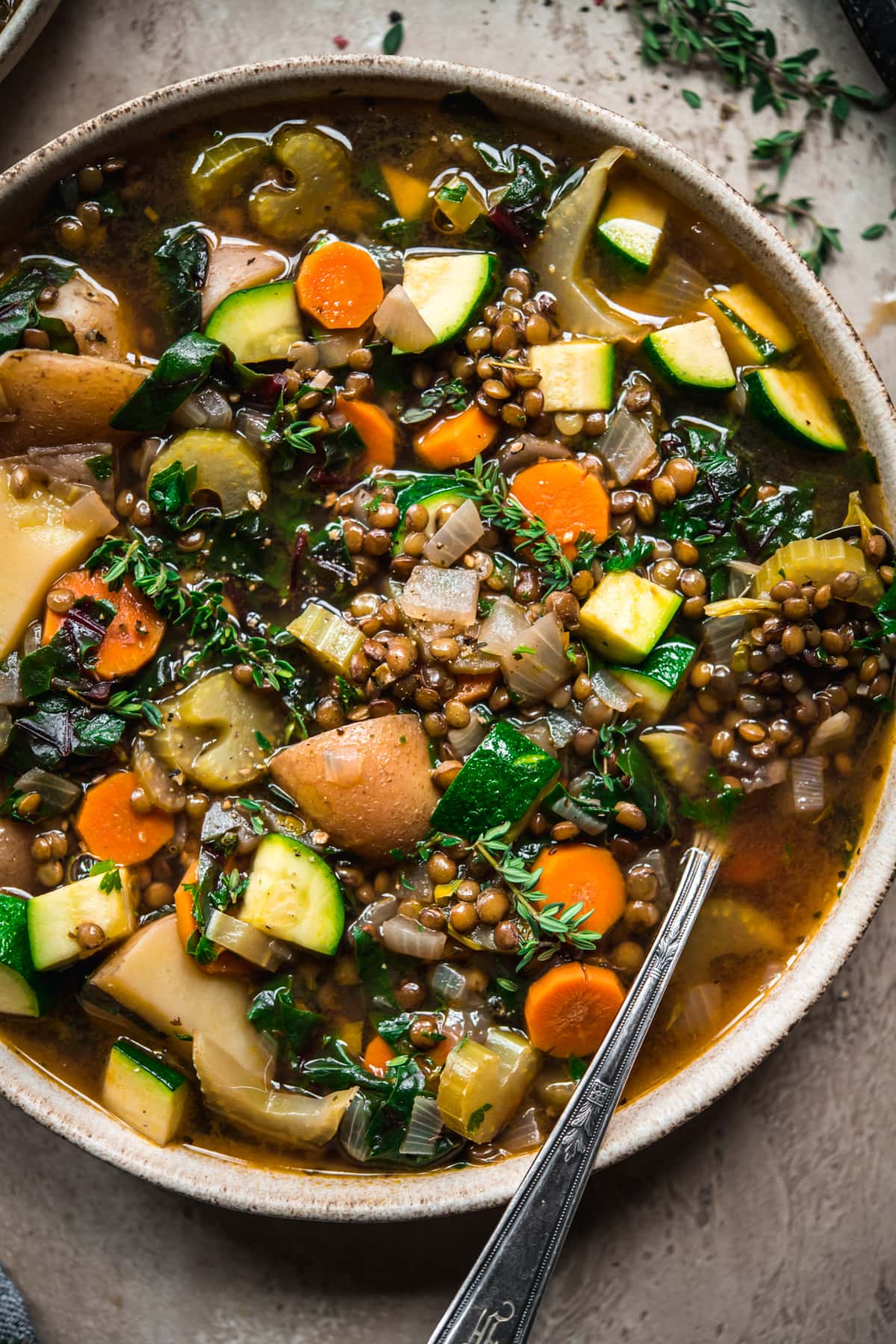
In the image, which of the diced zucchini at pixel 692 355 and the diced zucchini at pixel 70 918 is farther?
the diced zucchini at pixel 692 355

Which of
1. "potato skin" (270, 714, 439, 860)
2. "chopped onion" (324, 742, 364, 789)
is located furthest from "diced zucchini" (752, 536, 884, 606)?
"chopped onion" (324, 742, 364, 789)

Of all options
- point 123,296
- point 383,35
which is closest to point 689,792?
point 123,296

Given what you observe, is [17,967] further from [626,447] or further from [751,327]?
[751,327]

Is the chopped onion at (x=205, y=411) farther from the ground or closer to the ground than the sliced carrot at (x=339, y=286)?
closer to the ground

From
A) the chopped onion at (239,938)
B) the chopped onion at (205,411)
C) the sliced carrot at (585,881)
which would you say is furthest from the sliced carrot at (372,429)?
the chopped onion at (239,938)

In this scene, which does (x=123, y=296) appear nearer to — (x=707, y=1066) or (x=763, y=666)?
(x=763, y=666)

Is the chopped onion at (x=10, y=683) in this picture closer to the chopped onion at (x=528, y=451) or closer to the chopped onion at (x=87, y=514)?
the chopped onion at (x=87, y=514)

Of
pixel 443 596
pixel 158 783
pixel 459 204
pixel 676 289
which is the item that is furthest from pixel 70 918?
pixel 676 289
